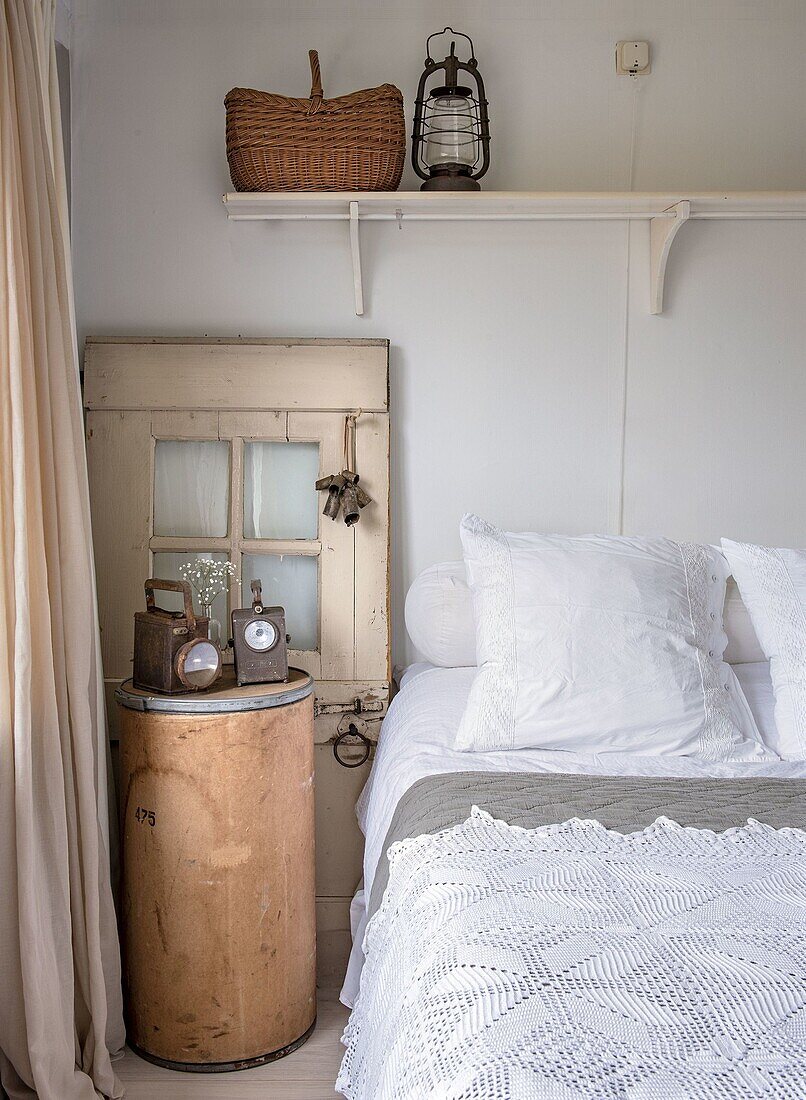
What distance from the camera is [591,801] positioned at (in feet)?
4.84

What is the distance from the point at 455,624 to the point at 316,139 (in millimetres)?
1165

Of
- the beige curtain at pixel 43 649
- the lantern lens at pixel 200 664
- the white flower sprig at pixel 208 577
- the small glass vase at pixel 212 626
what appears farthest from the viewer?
the white flower sprig at pixel 208 577

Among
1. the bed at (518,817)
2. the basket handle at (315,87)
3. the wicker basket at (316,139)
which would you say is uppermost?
the basket handle at (315,87)

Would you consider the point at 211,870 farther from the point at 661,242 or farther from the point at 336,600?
the point at 661,242

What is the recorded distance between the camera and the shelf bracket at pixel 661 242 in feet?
7.25

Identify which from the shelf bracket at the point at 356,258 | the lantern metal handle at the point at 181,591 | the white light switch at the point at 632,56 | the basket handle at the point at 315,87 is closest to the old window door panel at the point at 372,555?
the shelf bracket at the point at 356,258

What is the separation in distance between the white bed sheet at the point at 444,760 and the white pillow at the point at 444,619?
0.04 metres

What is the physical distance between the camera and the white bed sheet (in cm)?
172

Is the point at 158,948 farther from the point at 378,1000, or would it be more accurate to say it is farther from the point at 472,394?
the point at 472,394

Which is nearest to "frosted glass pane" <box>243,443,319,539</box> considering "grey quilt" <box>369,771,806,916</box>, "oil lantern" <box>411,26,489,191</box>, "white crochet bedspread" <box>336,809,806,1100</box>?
"oil lantern" <box>411,26,489,191</box>

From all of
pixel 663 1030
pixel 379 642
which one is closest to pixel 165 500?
pixel 379 642

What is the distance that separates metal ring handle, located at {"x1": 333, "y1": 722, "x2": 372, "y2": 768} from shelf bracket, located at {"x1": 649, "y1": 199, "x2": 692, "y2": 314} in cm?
132

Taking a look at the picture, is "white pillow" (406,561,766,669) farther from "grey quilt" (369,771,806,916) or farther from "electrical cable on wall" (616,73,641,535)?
"grey quilt" (369,771,806,916)

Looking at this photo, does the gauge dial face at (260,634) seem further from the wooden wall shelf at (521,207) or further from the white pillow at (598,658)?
the wooden wall shelf at (521,207)
